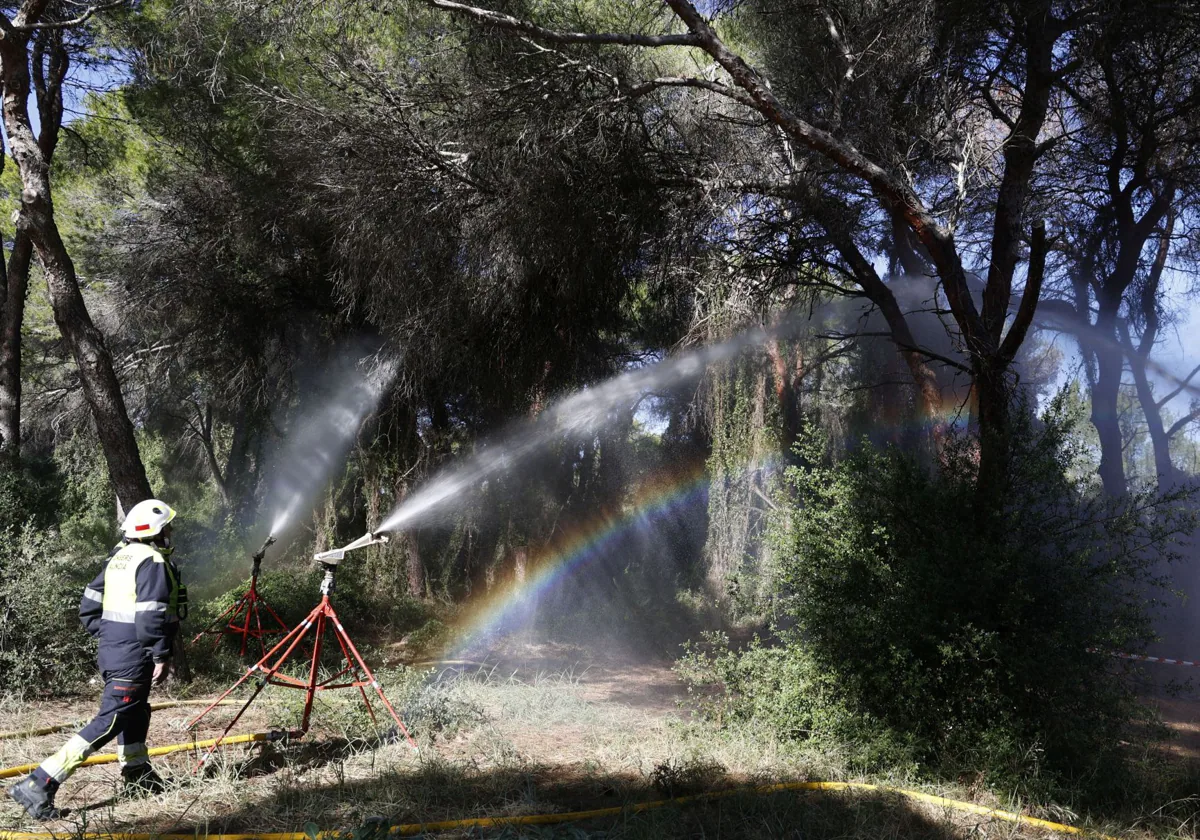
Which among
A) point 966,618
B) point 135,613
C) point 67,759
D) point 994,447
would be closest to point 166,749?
point 67,759

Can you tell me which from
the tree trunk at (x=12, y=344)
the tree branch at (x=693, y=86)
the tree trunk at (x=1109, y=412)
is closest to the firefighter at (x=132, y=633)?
the tree branch at (x=693, y=86)

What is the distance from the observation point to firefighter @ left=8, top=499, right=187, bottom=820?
4316mm

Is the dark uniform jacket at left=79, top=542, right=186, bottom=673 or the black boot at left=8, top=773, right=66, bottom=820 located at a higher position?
the dark uniform jacket at left=79, top=542, right=186, bottom=673

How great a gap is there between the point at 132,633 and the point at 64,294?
15.4 feet

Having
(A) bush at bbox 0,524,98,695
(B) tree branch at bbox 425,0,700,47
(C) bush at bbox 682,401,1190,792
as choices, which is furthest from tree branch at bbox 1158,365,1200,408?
(A) bush at bbox 0,524,98,695

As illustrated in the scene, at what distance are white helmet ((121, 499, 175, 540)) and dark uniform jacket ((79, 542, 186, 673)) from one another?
82 millimetres

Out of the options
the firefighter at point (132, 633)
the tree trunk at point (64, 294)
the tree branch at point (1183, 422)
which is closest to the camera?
the firefighter at point (132, 633)

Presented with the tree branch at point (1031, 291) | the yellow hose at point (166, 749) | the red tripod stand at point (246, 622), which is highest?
the tree branch at point (1031, 291)

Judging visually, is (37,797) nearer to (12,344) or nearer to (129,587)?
(129,587)

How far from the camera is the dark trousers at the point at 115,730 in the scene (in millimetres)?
4059

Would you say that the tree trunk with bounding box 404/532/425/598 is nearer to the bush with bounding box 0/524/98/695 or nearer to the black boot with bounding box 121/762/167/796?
the bush with bounding box 0/524/98/695

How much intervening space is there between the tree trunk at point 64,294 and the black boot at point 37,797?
412 cm

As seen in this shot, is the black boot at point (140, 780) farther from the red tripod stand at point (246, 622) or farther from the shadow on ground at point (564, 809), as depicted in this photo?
the red tripod stand at point (246, 622)

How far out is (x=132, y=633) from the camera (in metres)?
4.39
